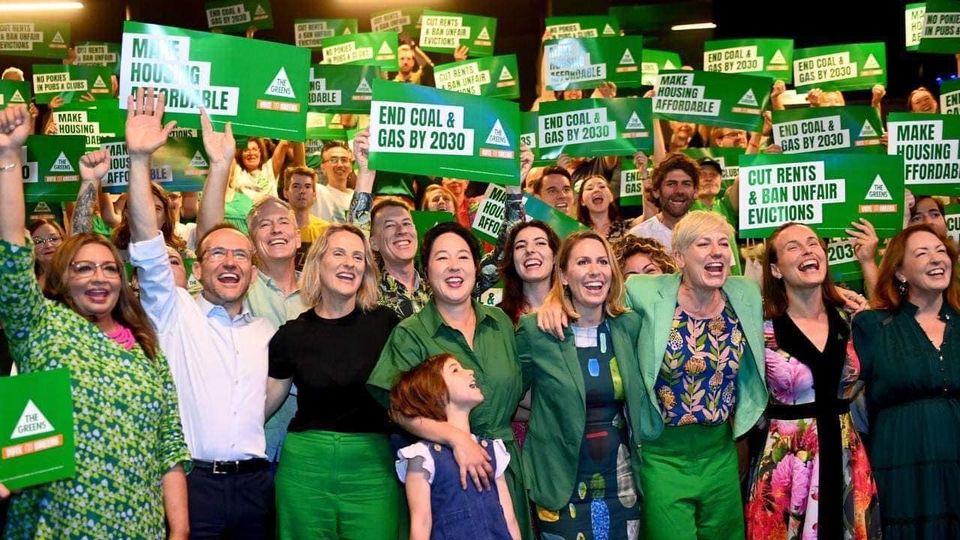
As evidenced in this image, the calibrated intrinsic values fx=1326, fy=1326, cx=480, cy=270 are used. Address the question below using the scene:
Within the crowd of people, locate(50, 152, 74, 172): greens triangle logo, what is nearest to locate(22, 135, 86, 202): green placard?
locate(50, 152, 74, 172): greens triangle logo

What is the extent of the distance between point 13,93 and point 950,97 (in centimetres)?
606

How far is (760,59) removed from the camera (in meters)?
10.3

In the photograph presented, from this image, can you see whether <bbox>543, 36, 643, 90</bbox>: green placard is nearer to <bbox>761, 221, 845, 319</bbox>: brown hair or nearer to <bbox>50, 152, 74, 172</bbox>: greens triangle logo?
<bbox>50, 152, 74, 172</bbox>: greens triangle logo

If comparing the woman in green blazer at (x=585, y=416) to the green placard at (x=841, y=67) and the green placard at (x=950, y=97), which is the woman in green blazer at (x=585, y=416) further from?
the green placard at (x=841, y=67)

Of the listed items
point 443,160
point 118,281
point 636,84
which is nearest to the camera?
point 118,281

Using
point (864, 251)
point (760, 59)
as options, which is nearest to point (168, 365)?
point (864, 251)

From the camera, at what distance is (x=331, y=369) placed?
5082 mm

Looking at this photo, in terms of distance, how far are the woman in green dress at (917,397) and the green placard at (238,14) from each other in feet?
26.8

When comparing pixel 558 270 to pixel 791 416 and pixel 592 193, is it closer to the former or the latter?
pixel 791 416

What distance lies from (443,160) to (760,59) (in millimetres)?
4623

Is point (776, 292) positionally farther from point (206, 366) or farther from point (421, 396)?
point (206, 366)

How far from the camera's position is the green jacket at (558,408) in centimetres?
511

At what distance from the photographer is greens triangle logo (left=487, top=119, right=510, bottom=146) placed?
21.6 ft

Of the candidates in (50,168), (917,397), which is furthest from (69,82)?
(917,397)
